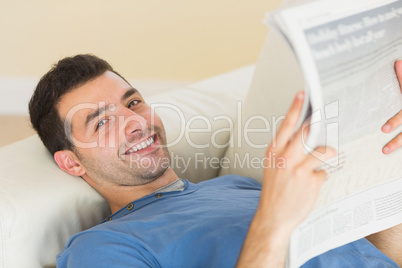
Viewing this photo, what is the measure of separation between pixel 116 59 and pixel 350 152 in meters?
2.52

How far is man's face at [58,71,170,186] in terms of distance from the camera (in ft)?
4.76

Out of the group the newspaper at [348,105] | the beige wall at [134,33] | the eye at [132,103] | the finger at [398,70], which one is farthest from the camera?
the beige wall at [134,33]

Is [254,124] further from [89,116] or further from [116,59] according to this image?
[116,59]

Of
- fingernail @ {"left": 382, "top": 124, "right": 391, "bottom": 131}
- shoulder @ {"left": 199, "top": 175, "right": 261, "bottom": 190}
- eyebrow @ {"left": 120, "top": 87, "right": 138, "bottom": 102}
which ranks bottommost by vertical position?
shoulder @ {"left": 199, "top": 175, "right": 261, "bottom": 190}

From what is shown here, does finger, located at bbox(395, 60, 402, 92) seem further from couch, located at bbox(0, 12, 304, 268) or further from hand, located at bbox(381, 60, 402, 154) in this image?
couch, located at bbox(0, 12, 304, 268)

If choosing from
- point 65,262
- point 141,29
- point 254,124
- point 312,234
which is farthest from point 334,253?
point 141,29

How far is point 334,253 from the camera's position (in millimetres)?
1281

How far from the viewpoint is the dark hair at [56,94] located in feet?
4.92

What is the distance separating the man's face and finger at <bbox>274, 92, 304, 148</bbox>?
0.66m

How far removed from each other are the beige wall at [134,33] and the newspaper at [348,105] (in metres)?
2.27

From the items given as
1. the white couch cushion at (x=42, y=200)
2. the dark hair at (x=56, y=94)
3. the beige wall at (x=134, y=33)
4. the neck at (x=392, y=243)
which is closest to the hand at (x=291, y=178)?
the neck at (x=392, y=243)

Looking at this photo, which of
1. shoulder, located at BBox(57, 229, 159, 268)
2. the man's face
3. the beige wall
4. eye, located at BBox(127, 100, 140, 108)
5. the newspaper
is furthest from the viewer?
the beige wall

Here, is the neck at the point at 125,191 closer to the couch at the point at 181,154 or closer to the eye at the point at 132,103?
the couch at the point at 181,154

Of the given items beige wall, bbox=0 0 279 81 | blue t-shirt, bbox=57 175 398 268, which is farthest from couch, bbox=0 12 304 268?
beige wall, bbox=0 0 279 81
